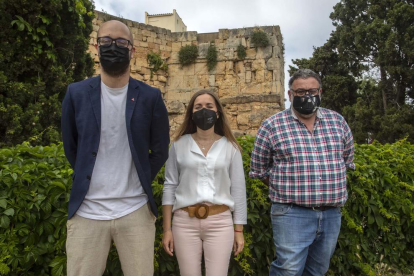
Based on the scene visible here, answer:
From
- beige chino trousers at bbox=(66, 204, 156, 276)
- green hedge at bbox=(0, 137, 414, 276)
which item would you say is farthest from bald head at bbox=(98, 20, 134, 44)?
green hedge at bbox=(0, 137, 414, 276)

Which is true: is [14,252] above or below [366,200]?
below

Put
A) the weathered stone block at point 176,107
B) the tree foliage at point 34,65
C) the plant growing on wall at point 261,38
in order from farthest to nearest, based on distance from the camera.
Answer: the weathered stone block at point 176,107 → the plant growing on wall at point 261,38 → the tree foliage at point 34,65

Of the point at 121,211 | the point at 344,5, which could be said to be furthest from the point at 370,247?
the point at 344,5

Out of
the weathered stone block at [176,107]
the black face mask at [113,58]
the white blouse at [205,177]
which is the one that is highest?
the weathered stone block at [176,107]

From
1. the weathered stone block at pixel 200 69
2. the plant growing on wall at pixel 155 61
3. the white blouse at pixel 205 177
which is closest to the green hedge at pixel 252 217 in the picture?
the white blouse at pixel 205 177

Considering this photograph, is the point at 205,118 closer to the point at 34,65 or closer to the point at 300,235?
the point at 300,235

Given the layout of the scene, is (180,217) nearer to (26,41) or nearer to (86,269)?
(86,269)

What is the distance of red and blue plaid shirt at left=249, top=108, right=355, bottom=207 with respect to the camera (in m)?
2.54

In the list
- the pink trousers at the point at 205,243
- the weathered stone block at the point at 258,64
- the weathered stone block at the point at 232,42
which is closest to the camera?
the pink trousers at the point at 205,243

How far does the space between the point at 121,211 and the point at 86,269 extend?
364 mm

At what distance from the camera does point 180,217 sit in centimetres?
243

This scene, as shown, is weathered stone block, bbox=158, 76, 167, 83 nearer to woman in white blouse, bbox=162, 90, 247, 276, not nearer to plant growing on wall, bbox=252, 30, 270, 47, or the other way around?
plant growing on wall, bbox=252, 30, 270, 47

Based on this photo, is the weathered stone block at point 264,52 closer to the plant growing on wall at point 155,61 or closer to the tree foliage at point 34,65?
the plant growing on wall at point 155,61

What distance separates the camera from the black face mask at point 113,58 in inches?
85.3
